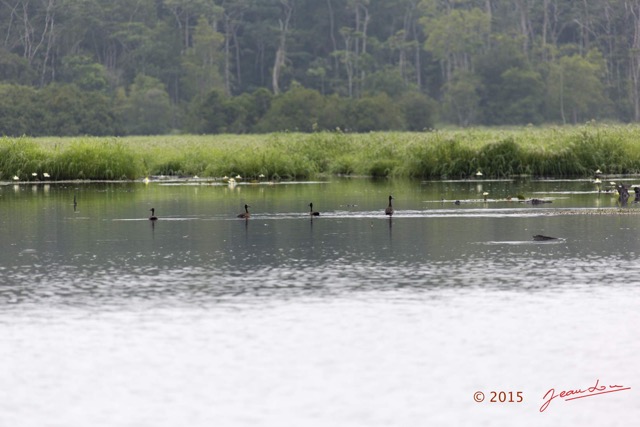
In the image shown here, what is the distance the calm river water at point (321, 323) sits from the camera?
10938 mm

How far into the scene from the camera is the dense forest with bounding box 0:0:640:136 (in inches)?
4112

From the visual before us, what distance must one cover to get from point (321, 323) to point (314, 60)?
375ft

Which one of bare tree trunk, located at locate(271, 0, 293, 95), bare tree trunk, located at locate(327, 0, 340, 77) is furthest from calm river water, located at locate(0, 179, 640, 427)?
bare tree trunk, located at locate(327, 0, 340, 77)

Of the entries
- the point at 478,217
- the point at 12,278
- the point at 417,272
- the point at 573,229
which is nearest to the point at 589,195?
the point at 478,217

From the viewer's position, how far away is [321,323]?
47.1ft

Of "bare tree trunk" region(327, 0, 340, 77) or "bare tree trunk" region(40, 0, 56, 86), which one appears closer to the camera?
"bare tree trunk" region(40, 0, 56, 86)

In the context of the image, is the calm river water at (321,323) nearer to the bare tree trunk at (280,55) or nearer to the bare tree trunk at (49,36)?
the bare tree trunk at (49,36)

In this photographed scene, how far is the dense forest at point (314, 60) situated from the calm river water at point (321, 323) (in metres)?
76.8

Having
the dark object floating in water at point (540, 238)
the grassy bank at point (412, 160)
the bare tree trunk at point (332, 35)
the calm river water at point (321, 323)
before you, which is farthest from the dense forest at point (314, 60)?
the dark object floating in water at point (540, 238)

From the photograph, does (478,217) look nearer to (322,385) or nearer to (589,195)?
(589,195)

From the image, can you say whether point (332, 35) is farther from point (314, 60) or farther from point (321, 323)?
point (321, 323)

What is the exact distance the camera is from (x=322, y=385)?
1153 cm

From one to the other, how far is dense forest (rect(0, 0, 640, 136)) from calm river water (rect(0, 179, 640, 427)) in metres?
76.8

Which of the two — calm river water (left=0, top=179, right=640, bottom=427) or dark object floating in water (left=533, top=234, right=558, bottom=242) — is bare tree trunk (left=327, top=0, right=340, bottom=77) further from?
dark object floating in water (left=533, top=234, right=558, bottom=242)
